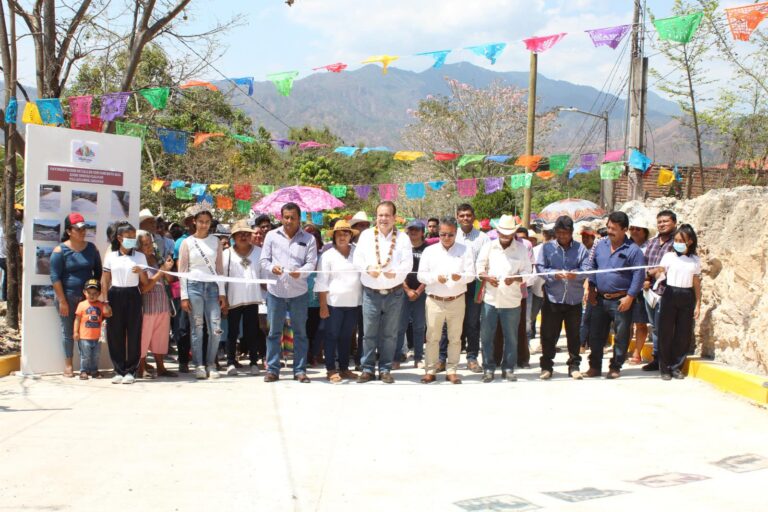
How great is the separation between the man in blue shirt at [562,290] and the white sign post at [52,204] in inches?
208

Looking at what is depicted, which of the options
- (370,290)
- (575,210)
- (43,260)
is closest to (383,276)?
(370,290)

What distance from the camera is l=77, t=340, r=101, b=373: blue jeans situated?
8.52 meters

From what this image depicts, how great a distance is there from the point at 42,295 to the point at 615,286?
6.57 metres

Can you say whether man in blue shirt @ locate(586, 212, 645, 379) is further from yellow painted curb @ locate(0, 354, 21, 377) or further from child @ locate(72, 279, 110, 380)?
yellow painted curb @ locate(0, 354, 21, 377)

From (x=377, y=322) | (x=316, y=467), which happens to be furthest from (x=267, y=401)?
(x=316, y=467)

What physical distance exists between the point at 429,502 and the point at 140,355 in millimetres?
5123

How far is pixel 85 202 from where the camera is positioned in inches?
354

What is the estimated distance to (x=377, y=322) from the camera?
28.2 feet

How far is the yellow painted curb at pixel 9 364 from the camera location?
869 centimetres

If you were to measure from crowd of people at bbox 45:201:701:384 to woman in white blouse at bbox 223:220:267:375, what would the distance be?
0.03 metres

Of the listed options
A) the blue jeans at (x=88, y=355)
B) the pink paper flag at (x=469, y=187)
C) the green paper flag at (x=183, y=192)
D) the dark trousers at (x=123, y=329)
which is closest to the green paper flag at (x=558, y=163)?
the pink paper flag at (x=469, y=187)

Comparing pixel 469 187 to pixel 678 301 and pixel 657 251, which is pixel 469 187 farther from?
pixel 678 301

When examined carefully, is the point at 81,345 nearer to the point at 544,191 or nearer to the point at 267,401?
the point at 267,401

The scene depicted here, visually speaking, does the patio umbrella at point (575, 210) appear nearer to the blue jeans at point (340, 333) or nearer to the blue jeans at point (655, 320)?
the blue jeans at point (655, 320)
